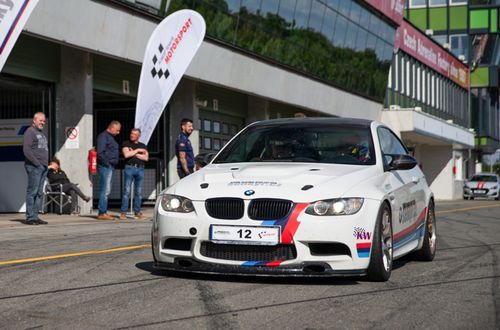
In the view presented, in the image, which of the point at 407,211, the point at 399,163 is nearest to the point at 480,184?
the point at 407,211

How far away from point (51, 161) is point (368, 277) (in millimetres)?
13593

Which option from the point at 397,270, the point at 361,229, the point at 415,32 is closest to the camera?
the point at 361,229

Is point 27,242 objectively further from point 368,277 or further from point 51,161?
point 51,161

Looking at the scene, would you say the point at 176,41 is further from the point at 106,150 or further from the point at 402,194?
the point at 402,194

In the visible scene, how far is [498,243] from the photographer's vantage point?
37.1ft

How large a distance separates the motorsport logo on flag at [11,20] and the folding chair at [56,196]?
6.33 metres

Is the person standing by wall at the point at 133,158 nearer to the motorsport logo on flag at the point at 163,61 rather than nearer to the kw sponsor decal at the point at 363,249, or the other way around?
the motorsport logo on flag at the point at 163,61

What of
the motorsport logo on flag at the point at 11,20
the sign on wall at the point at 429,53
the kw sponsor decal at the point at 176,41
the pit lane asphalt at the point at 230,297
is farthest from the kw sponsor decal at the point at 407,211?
the sign on wall at the point at 429,53

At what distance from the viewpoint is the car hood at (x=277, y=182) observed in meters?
6.75

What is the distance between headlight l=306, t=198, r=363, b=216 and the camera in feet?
21.9

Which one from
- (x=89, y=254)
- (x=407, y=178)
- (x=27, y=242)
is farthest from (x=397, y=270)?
(x=27, y=242)

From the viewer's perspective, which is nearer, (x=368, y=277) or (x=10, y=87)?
(x=368, y=277)

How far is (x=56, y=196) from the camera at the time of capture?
772 inches

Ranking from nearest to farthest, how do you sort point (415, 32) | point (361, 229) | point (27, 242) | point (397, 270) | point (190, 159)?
point (361, 229) < point (397, 270) < point (27, 242) < point (190, 159) < point (415, 32)
